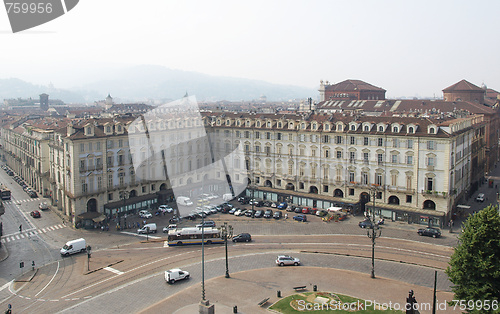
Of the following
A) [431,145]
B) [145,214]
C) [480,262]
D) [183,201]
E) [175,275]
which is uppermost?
[431,145]

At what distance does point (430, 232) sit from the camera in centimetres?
6256

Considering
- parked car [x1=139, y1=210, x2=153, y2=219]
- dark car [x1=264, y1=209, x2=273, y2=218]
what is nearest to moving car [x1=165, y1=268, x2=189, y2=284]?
dark car [x1=264, y1=209, x2=273, y2=218]

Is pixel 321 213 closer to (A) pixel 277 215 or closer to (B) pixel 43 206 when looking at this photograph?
(A) pixel 277 215

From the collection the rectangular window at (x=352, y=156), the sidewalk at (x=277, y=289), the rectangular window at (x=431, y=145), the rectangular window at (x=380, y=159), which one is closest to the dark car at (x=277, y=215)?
the rectangular window at (x=352, y=156)

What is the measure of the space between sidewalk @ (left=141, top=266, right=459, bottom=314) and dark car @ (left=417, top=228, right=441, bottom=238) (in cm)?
1992

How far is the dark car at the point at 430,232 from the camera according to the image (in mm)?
62406

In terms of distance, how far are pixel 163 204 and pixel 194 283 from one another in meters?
38.9

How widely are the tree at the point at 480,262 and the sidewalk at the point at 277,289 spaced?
217 inches

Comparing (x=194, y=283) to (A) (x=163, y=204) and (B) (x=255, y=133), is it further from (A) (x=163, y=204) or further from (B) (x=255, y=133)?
(B) (x=255, y=133)

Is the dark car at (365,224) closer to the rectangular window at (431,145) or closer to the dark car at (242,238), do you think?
the rectangular window at (431,145)

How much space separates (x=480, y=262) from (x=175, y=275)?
28.6m

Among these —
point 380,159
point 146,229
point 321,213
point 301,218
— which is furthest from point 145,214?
point 380,159

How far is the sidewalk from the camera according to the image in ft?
130

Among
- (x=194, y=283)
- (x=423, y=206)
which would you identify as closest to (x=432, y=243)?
(x=423, y=206)
